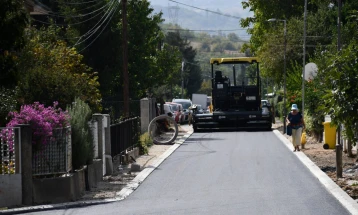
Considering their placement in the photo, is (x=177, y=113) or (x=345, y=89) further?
(x=177, y=113)

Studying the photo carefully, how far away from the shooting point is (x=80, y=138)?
61.5 feet

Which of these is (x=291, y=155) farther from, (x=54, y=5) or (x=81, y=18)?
(x=54, y=5)

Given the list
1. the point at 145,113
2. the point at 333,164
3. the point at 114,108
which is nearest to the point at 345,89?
the point at 333,164

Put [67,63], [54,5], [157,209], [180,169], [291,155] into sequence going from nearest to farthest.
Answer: [157,209]
[180,169]
[291,155]
[67,63]
[54,5]

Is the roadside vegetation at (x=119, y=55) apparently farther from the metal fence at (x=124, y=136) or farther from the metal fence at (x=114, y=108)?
the metal fence at (x=124, y=136)

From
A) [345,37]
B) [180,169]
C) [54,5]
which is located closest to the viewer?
[180,169]

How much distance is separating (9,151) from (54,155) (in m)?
1.17

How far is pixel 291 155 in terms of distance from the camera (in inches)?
1154

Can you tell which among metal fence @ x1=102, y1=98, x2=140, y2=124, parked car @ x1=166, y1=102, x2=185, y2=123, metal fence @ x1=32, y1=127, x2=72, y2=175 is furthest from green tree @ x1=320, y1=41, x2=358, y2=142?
parked car @ x1=166, y1=102, x2=185, y2=123

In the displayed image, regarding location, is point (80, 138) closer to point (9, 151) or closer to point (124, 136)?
point (9, 151)

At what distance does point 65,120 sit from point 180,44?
11299 cm

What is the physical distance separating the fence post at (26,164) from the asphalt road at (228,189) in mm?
1223

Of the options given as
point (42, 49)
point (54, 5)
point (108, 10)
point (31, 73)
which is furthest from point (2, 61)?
point (54, 5)

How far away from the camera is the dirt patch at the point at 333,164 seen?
1897 centimetres
